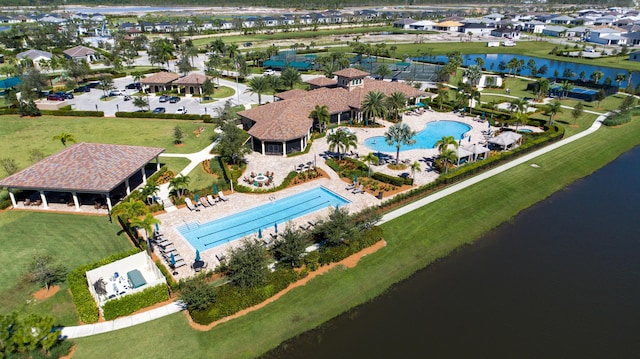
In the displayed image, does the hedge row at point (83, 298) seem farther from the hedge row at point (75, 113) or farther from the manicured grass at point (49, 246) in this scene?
the hedge row at point (75, 113)

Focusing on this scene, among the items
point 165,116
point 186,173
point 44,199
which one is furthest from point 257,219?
point 165,116

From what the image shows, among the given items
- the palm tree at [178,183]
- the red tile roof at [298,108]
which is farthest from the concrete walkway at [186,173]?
the red tile roof at [298,108]

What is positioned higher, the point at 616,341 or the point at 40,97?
the point at 40,97

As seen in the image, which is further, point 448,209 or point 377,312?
point 448,209

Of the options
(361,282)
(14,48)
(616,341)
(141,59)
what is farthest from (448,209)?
(14,48)

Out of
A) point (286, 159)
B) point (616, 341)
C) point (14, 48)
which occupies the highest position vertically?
point (14, 48)

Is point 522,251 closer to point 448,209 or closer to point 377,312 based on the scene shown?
point 448,209

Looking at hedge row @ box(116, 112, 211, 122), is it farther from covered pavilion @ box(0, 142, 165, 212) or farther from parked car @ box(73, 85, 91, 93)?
covered pavilion @ box(0, 142, 165, 212)

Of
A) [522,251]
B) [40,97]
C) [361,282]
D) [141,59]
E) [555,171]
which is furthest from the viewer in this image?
[141,59]
